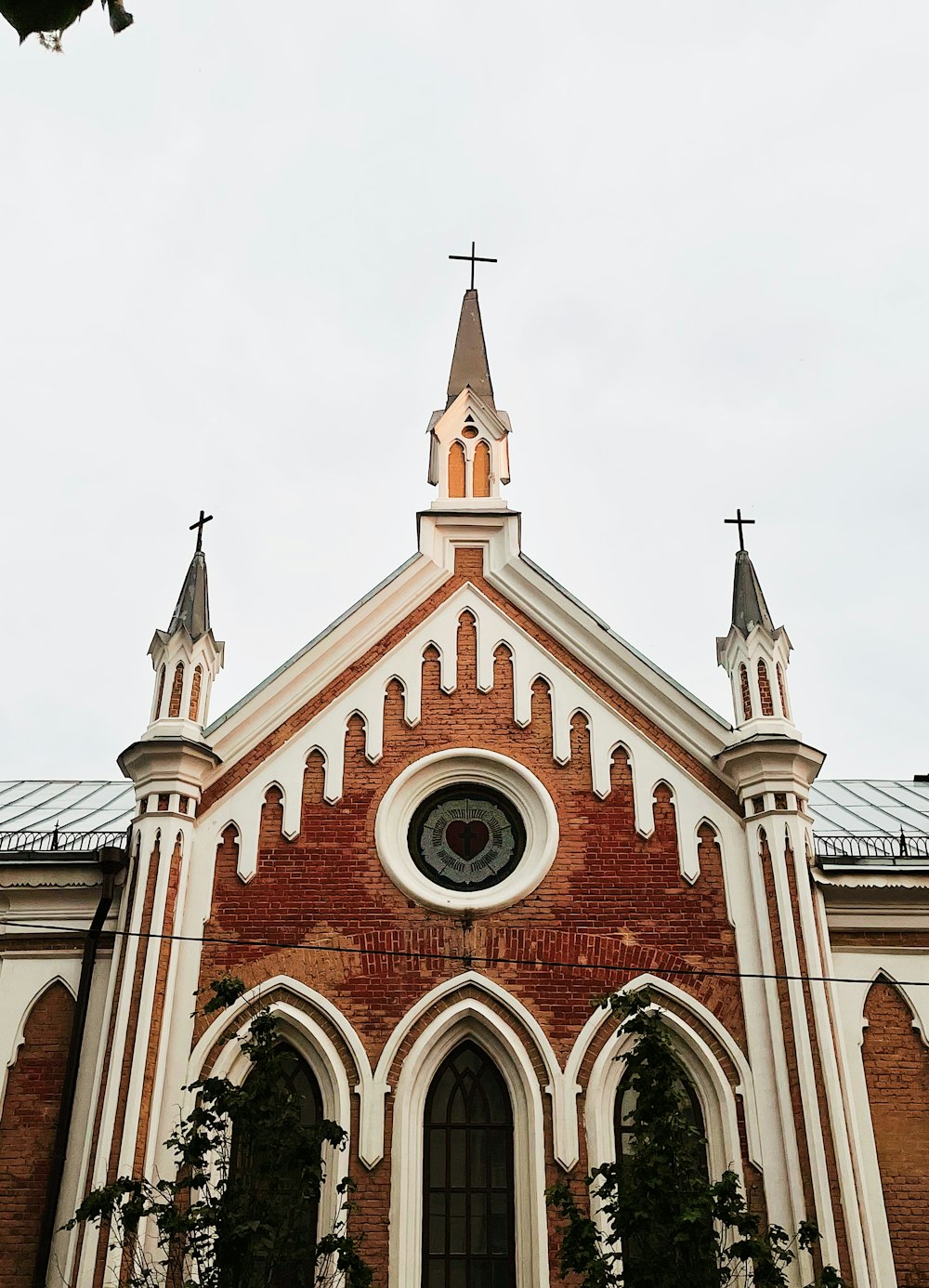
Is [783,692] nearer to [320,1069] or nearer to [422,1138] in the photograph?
[422,1138]

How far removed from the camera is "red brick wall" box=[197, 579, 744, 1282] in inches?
529

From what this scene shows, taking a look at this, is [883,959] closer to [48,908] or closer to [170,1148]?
[170,1148]

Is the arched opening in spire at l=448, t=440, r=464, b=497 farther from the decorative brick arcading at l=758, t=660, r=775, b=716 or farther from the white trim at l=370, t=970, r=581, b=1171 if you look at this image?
the white trim at l=370, t=970, r=581, b=1171

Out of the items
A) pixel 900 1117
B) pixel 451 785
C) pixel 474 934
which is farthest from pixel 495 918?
pixel 900 1117

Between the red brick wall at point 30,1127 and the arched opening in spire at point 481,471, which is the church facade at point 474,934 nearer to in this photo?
the red brick wall at point 30,1127

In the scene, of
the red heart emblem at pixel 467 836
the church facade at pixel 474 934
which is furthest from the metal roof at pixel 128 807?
the red heart emblem at pixel 467 836

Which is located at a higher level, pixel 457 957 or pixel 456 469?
pixel 456 469

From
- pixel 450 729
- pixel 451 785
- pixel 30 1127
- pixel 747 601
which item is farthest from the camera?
pixel 747 601

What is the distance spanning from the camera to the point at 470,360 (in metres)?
20.2

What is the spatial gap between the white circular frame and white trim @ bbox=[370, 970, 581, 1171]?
0.85 meters

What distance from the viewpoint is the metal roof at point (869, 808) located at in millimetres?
17391

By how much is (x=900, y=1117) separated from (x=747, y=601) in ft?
20.6

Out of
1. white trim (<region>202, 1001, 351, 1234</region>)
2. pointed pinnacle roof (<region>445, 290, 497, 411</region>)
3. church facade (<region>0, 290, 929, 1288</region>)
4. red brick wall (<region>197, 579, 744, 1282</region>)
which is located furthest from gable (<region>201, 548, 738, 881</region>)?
pointed pinnacle roof (<region>445, 290, 497, 411</region>)

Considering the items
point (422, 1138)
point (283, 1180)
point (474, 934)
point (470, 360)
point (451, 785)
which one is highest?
point (470, 360)
